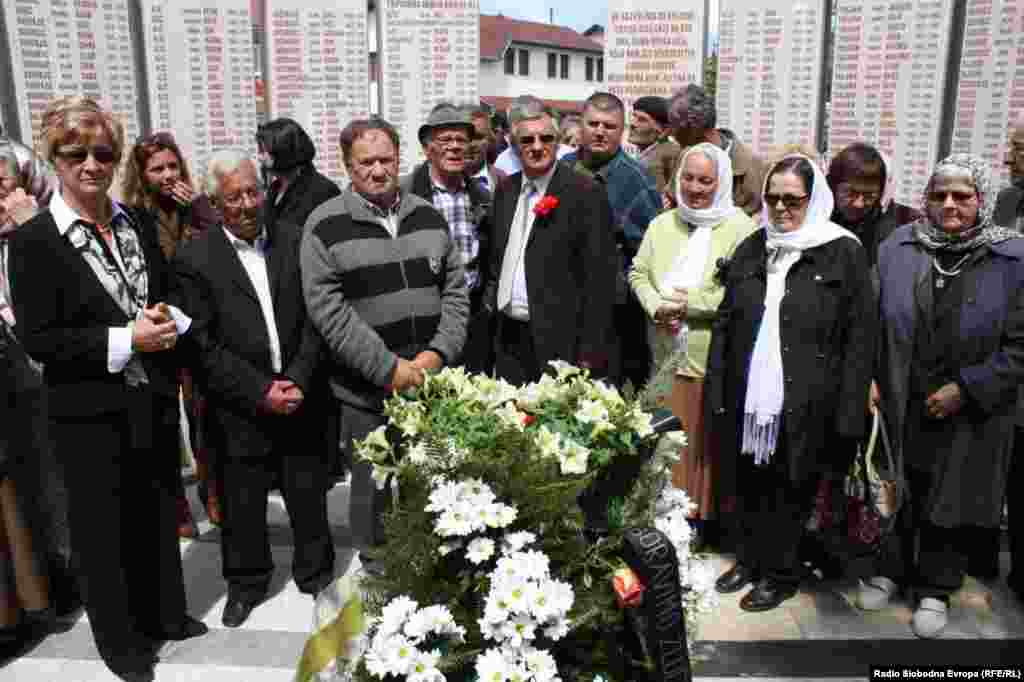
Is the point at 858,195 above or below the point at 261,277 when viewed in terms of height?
above

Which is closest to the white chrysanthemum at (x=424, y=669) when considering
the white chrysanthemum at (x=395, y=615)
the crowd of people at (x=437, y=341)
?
the white chrysanthemum at (x=395, y=615)

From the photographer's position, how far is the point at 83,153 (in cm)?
255

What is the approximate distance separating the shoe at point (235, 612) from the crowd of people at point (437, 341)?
12mm

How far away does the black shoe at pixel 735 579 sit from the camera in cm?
340

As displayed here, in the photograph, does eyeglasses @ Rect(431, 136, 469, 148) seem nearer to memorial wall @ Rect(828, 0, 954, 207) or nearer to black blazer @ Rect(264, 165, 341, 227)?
black blazer @ Rect(264, 165, 341, 227)

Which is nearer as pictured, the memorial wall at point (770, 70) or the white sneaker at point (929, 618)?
the white sneaker at point (929, 618)

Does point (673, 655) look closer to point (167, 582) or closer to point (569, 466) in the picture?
point (569, 466)

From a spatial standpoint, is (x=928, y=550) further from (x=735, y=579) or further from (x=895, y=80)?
(x=895, y=80)

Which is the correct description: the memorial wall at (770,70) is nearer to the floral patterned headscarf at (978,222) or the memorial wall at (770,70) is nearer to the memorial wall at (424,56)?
the memorial wall at (424,56)

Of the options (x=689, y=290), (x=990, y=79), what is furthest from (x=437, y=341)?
(x=990, y=79)

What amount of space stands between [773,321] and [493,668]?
2.03m

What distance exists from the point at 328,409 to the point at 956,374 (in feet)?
8.42

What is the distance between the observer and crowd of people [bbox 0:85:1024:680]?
2688 mm

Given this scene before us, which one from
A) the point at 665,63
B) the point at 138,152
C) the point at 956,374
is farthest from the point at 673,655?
the point at 665,63
